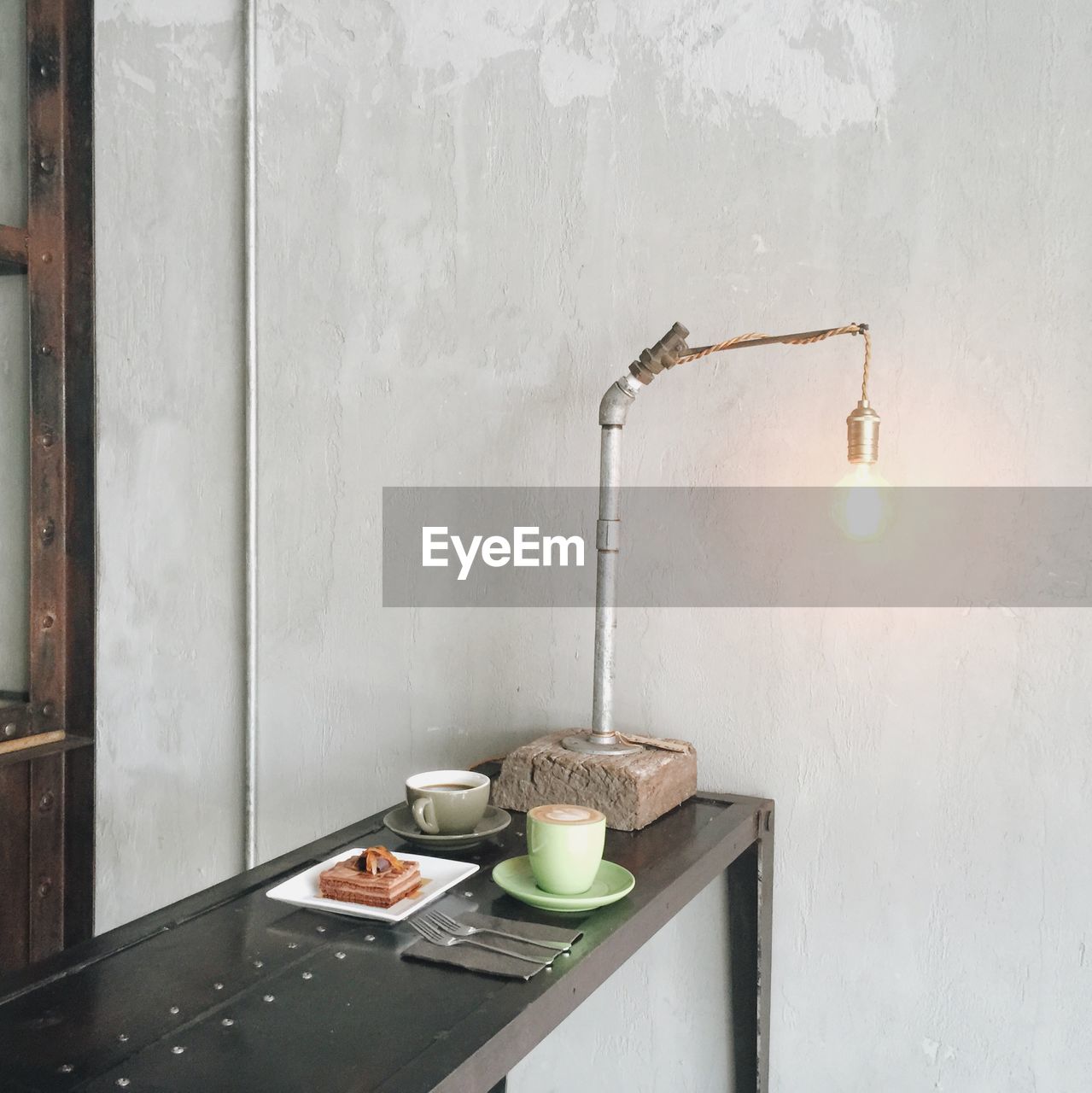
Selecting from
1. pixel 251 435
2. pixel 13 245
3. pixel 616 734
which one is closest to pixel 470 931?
pixel 616 734

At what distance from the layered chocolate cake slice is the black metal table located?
0.09ft

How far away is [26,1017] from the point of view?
3.12 ft

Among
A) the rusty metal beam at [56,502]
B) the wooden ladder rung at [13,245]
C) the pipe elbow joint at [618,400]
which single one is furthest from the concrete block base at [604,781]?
the wooden ladder rung at [13,245]

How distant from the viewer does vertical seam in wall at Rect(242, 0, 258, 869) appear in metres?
2.06

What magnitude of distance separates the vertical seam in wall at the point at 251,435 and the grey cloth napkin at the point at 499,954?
1049 mm

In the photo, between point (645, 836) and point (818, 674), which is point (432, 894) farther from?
point (818, 674)

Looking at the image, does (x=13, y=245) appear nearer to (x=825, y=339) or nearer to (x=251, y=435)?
(x=251, y=435)

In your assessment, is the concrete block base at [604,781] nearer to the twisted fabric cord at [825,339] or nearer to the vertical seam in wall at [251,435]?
the twisted fabric cord at [825,339]

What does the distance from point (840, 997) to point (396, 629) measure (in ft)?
3.12

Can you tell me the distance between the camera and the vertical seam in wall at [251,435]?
206cm

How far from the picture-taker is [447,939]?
1127 millimetres

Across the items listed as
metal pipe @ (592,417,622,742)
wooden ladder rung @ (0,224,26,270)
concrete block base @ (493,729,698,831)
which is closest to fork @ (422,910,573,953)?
concrete block base @ (493,729,698,831)

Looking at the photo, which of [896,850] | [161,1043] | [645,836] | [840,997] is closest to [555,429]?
[645,836]

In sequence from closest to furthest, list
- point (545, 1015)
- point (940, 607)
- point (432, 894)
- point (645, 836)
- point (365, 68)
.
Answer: point (545, 1015), point (432, 894), point (645, 836), point (940, 607), point (365, 68)
